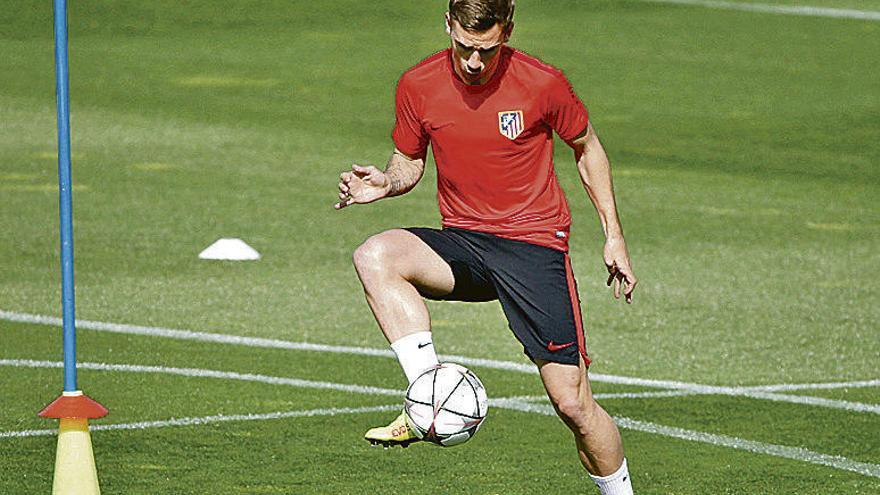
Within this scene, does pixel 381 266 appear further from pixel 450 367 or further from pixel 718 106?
pixel 718 106

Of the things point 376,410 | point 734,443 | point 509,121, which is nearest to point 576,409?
point 509,121

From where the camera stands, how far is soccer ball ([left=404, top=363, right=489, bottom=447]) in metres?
7.62

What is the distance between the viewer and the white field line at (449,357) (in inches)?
430

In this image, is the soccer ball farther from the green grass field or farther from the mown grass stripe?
the mown grass stripe

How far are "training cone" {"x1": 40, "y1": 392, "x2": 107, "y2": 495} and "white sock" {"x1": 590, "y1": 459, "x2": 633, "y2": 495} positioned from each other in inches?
80.1

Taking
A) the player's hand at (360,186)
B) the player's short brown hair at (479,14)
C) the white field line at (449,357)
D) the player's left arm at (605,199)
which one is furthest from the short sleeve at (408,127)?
the white field line at (449,357)

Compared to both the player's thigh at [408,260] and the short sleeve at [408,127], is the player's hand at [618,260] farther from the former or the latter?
the short sleeve at [408,127]

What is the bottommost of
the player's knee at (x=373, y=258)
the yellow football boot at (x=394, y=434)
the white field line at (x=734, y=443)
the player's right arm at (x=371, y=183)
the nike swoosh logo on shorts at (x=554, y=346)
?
the white field line at (x=734, y=443)

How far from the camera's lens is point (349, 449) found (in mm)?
9617

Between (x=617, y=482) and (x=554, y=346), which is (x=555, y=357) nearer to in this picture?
(x=554, y=346)

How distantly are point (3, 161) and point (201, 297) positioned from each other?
246 inches

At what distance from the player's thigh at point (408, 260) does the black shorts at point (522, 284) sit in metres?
0.05

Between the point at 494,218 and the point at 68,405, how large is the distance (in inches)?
70.8

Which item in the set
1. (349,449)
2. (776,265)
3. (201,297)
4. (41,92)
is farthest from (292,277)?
(41,92)
